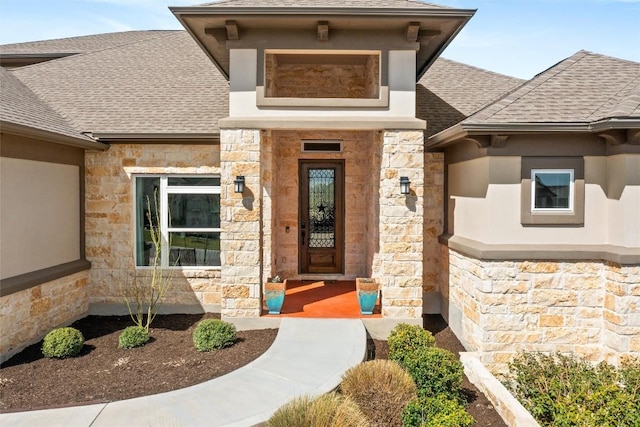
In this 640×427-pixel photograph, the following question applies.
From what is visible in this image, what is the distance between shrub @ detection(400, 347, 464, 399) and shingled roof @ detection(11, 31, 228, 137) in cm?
574

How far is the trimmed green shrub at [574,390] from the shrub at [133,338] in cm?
575

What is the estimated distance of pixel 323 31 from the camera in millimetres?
6922

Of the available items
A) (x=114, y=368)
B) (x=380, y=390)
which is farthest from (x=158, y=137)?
(x=380, y=390)

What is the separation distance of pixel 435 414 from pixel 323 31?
5.93m

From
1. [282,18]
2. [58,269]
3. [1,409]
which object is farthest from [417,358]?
[58,269]

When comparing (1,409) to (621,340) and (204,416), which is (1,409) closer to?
(204,416)

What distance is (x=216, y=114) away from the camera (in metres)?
9.02

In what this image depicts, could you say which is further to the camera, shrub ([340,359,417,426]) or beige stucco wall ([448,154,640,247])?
beige stucco wall ([448,154,640,247])

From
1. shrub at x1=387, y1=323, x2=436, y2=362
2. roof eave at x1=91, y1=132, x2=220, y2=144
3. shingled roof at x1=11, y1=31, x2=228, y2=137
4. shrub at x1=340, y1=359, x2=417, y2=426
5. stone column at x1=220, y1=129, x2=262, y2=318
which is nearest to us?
shrub at x1=340, y1=359, x2=417, y2=426

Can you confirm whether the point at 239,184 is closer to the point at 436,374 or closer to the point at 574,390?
the point at 436,374

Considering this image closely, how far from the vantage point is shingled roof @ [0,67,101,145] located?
6.48 m

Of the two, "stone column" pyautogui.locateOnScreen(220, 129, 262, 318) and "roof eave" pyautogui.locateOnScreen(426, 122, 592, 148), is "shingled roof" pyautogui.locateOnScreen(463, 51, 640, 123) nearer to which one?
"roof eave" pyautogui.locateOnScreen(426, 122, 592, 148)

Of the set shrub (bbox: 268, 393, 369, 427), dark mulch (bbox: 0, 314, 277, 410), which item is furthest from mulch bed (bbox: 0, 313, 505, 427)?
shrub (bbox: 268, 393, 369, 427)

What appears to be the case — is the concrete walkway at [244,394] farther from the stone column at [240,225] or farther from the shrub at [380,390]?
the stone column at [240,225]
